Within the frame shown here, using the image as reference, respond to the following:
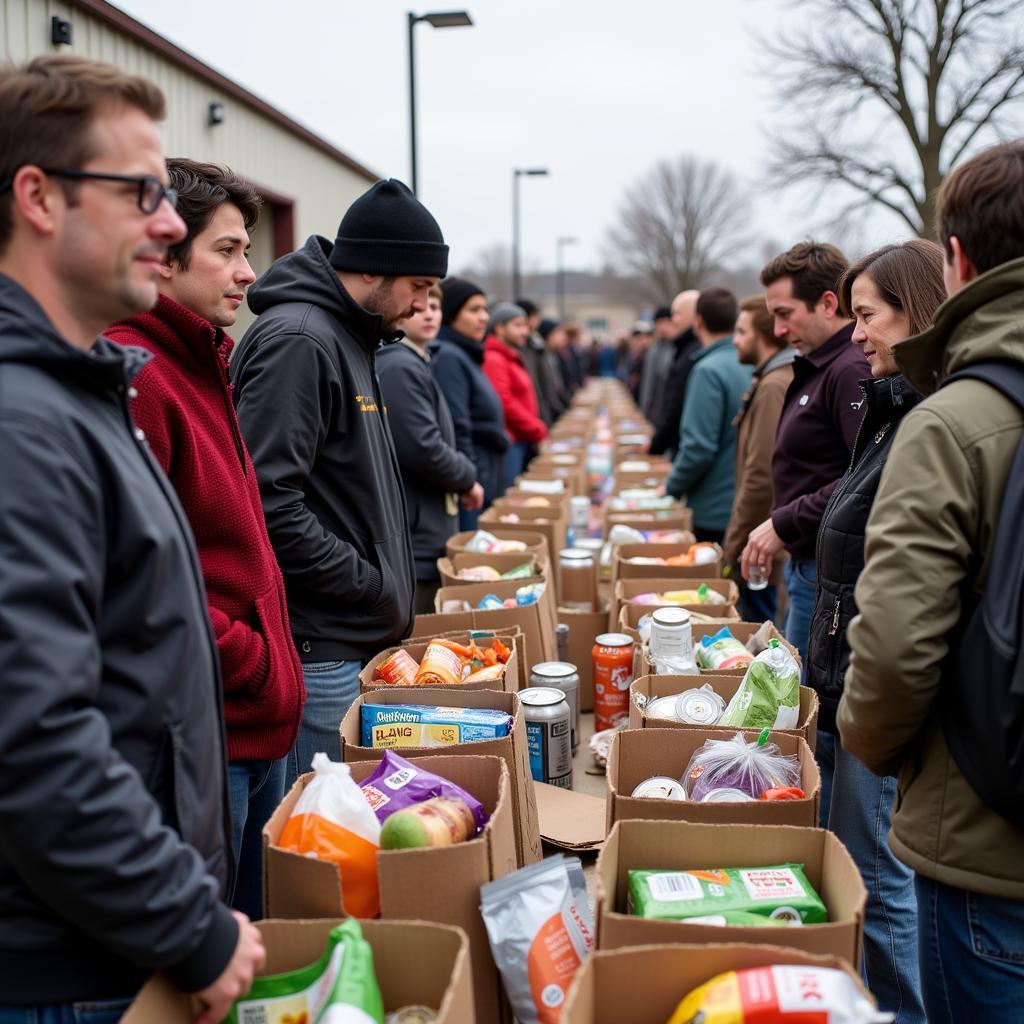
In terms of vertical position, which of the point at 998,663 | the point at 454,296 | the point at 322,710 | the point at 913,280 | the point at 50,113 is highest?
the point at 454,296

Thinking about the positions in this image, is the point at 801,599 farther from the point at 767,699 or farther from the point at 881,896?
the point at 881,896

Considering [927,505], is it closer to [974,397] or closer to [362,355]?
[974,397]

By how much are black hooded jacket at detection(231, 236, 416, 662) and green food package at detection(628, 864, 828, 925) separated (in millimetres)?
1291

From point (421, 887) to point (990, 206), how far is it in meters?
1.55

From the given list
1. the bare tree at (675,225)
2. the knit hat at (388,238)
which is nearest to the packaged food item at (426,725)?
the knit hat at (388,238)

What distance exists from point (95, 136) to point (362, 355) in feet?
5.49

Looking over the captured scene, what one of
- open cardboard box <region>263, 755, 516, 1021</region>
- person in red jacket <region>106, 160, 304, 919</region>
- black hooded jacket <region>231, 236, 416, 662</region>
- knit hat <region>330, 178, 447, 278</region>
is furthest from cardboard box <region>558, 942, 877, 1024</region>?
knit hat <region>330, 178, 447, 278</region>

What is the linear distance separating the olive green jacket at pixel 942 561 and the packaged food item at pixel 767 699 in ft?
2.89

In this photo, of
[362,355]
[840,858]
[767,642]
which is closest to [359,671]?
[362,355]

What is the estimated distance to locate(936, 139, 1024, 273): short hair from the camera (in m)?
1.66

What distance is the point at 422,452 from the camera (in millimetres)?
4434

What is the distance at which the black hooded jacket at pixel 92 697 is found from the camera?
1.24 meters

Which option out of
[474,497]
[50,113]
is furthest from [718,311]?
[50,113]

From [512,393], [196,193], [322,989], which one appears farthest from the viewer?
[512,393]
